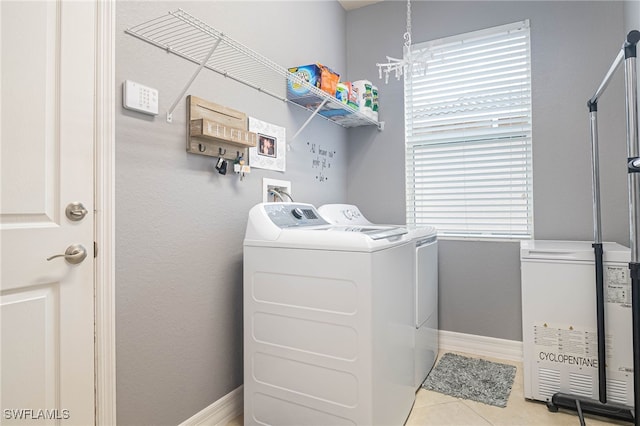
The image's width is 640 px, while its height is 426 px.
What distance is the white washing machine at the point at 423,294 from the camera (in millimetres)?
2090

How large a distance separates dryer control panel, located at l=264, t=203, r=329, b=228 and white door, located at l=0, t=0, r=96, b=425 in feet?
2.65

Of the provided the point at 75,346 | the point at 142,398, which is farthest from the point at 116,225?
the point at 142,398

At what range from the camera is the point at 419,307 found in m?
2.13

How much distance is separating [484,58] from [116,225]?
276 centimetres

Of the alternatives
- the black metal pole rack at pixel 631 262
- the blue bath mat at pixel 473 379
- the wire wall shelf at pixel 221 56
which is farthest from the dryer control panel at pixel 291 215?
the black metal pole rack at pixel 631 262

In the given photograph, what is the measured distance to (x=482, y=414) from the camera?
1.94 metres

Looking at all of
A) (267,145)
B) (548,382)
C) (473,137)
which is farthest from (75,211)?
(473,137)

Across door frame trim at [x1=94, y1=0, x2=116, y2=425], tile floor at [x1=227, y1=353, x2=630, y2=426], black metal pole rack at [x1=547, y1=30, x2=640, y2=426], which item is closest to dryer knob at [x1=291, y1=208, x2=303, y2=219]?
door frame trim at [x1=94, y1=0, x2=116, y2=425]

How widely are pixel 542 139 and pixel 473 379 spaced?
1.72 meters

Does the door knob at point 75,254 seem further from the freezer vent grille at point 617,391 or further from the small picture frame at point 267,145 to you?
the freezer vent grille at point 617,391

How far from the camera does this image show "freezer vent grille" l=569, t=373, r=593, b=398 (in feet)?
6.41

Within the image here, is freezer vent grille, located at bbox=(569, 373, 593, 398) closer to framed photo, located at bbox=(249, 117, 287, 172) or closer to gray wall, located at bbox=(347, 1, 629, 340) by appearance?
gray wall, located at bbox=(347, 1, 629, 340)

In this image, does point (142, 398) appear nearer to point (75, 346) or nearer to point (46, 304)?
point (75, 346)

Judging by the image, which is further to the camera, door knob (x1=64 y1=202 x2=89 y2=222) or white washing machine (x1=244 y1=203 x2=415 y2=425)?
white washing machine (x1=244 y1=203 x2=415 y2=425)
